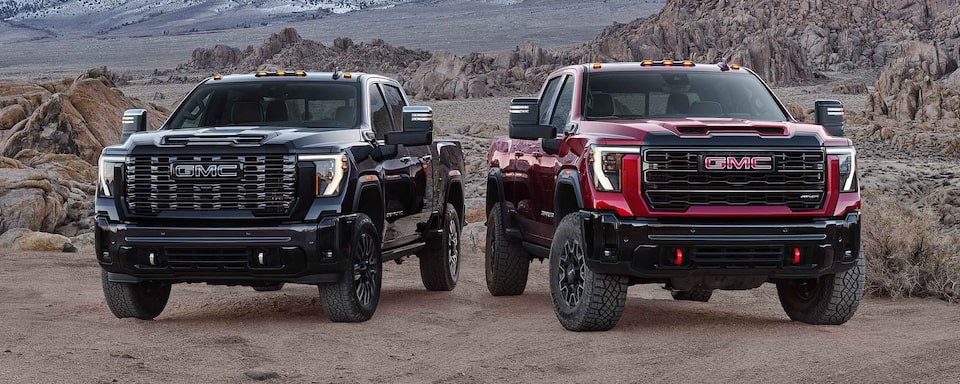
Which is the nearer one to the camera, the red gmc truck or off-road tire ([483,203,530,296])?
the red gmc truck

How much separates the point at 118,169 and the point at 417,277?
19.7 ft

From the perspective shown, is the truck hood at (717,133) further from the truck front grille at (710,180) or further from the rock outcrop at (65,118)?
the rock outcrop at (65,118)

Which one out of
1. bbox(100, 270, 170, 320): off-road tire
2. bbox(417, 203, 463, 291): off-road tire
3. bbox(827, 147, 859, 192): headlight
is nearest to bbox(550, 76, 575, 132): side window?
bbox(417, 203, 463, 291): off-road tire

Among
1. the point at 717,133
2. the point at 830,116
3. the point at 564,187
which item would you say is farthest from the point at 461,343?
the point at 830,116

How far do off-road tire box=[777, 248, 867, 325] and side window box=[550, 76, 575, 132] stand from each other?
2179 mm

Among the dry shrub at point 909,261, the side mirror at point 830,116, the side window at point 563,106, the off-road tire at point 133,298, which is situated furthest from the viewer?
the dry shrub at point 909,261

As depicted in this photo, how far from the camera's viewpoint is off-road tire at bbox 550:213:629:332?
370 inches

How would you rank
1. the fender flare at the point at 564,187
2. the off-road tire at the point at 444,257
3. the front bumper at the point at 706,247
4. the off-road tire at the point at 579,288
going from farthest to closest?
1. the off-road tire at the point at 444,257
2. the fender flare at the point at 564,187
3. the off-road tire at the point at 579,288
4. the front bumper at the point at 706,247

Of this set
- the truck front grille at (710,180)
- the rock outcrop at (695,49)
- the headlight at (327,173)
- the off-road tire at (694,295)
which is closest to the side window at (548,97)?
the off-road tire at (694,295)

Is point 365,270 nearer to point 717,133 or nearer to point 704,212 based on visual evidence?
point 704,212

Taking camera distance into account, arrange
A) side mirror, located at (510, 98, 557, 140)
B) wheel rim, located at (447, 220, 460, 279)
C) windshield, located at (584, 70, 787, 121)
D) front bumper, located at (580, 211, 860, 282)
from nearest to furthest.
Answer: front bumper, located at (580, 211, 860, 282)
side mirror, located at (510, 98, 557, 140)
windshield, located at (584, 70, 787, 121)
wheel rim, located at (447, 220, 460, 279)

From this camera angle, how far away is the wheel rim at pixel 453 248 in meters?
13.3

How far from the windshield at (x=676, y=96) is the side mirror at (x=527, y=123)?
372 mm

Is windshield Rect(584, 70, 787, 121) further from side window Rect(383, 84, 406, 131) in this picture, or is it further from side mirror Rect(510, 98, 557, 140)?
side window Rect(383, 84, 406, 131)
